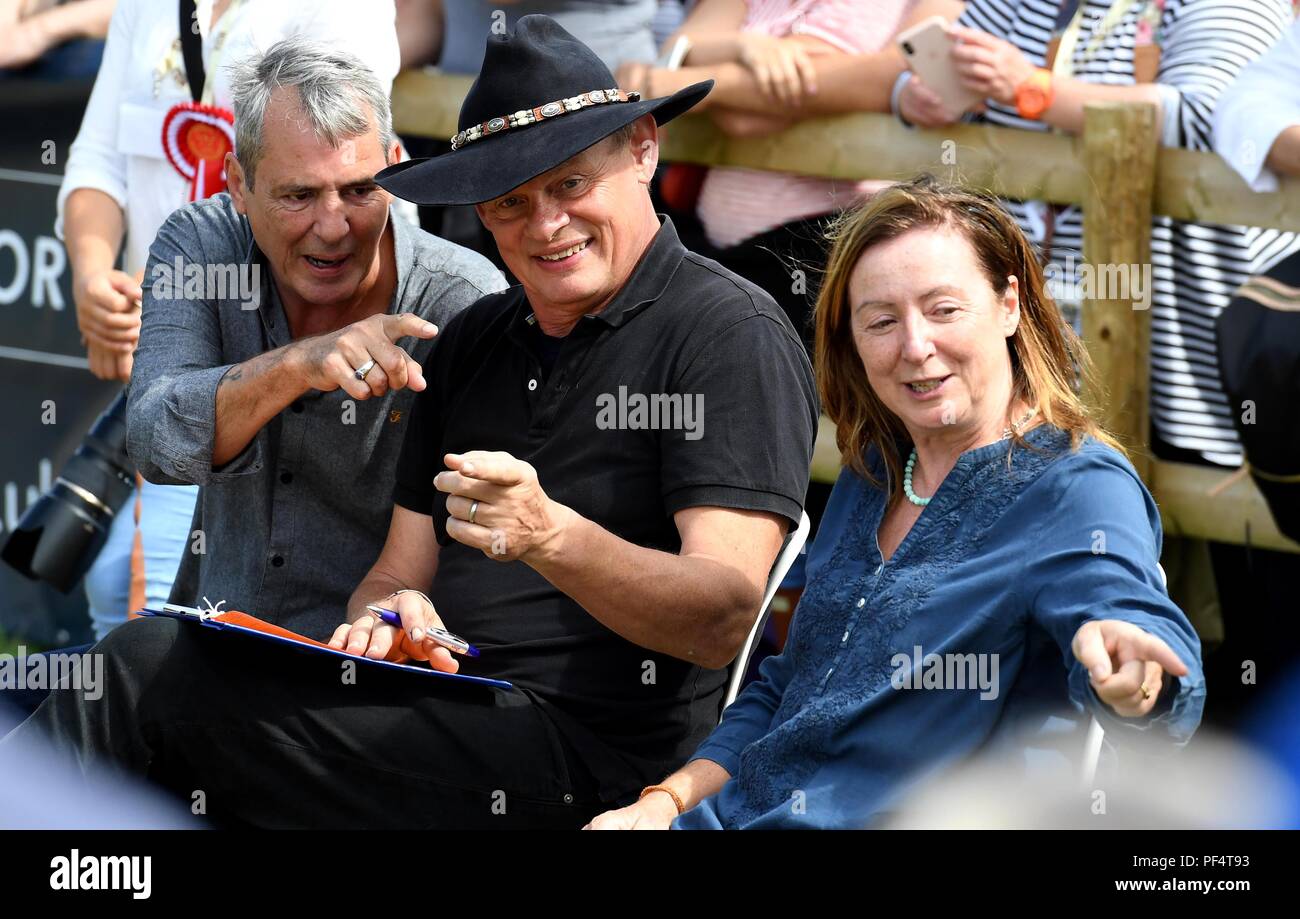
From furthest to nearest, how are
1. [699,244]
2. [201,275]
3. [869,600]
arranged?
[699,244] → [201,275] → [869,600]

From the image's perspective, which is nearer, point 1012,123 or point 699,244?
point 1012,123

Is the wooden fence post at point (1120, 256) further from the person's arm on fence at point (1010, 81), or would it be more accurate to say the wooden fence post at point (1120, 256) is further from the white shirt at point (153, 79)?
the white shirt at point (153, 79)

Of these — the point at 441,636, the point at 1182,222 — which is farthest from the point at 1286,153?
the point at 441,636

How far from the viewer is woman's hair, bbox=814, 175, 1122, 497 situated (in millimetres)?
2166

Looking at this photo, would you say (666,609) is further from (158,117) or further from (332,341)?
(158,117)

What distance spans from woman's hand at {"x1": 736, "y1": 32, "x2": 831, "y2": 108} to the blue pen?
1816 millimetres

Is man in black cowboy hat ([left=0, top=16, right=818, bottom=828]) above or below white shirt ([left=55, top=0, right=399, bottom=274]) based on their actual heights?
below

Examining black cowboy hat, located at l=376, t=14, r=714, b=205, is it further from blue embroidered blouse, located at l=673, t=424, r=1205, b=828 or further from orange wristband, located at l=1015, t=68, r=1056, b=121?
orange wristband, located at l=1015, t=68, r=1056, b=121

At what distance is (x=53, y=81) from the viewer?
15.0 feet

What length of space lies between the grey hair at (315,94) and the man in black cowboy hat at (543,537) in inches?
7.9

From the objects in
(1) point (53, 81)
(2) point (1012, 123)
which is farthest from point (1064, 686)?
(1) point (53, 81)

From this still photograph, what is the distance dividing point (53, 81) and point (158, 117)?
1.06m

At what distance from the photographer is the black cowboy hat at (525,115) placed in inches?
94.3

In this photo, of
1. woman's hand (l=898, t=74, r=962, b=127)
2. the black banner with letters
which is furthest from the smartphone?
the black banner with letters
